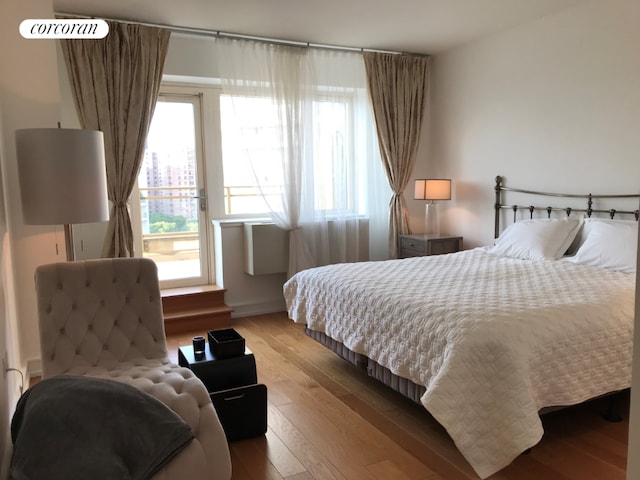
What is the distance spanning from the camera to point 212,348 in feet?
9.20

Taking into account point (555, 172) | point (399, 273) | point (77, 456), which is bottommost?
point (77, 456)

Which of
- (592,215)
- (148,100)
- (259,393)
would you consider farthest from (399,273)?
(148,100)

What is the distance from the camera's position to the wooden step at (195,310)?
4438 millimetres

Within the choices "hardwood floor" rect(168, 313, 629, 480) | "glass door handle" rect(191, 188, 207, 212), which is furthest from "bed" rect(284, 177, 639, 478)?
"glass door handle" rect(191, 188, 207, 212)

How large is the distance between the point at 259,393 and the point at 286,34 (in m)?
3.21

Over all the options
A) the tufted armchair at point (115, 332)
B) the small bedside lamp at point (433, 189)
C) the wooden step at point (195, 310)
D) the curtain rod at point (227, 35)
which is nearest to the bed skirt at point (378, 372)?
the tufted armchair at point (115, 332)

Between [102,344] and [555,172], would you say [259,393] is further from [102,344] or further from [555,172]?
[555,172]

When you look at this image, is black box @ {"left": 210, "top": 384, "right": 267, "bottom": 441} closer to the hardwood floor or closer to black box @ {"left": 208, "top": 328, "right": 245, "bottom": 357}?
the hardwood floor

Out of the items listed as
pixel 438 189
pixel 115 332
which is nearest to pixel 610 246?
pixel 438 189

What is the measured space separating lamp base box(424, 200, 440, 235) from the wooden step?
214 centimetres

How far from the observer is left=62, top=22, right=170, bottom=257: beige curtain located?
12.9 feet

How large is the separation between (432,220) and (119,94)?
3114 millimetres

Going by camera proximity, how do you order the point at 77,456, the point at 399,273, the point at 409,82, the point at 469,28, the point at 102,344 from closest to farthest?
the point at 77,456, the point at 102,344, the point at 399,273, the point at 469,28, the point at 409,82

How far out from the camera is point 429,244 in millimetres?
4902
